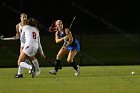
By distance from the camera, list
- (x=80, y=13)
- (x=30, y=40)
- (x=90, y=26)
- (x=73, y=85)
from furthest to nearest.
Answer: (x=80, y=13) → (x=90, y=26) → (x=30, y=40) → (x=73, y=85)

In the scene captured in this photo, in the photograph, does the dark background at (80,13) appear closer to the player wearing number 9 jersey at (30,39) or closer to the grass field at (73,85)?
the player wearing number 9 jersey at (30,39)

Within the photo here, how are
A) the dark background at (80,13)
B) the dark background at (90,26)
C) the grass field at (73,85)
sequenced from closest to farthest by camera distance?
the grass field at (73,85)
the dark background at (90,26)
the dark background at (80,13)

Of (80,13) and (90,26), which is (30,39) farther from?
(80,13)

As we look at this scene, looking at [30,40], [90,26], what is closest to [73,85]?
[30,40]

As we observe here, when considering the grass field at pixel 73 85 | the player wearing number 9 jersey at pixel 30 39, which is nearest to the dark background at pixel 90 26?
the player wearing number 9 jersey at pixel 30 39

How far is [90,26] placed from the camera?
3123cm

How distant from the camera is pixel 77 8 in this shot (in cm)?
3084

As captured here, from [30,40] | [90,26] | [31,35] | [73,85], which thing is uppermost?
[31,35]

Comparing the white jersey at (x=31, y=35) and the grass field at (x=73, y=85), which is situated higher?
the white jersey at (x=31, y=35)

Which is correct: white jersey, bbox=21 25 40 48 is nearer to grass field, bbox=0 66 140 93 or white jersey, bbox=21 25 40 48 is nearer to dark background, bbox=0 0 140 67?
grass field, bbox=0 66 140 93

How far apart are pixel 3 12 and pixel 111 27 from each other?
567cm

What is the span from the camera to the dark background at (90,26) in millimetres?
27197

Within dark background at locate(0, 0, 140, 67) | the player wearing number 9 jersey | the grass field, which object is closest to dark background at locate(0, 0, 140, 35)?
dark background at locate(0, 0, 140, 67)

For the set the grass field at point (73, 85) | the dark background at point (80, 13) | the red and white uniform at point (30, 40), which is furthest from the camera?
the dark background at point (80, 13)
